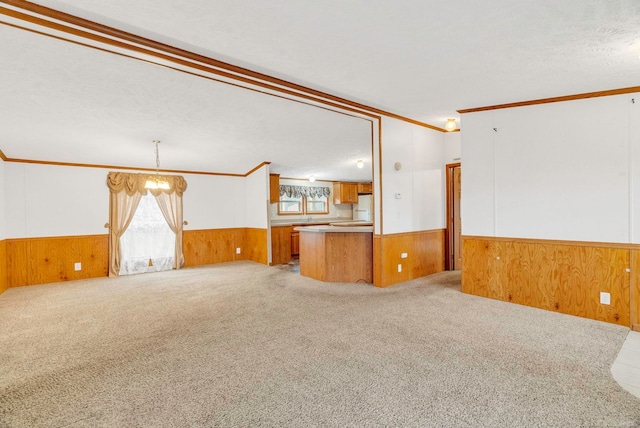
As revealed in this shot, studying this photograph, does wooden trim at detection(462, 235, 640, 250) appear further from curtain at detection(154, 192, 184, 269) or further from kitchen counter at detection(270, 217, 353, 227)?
curtain at detection(154, 192, 184, 269)

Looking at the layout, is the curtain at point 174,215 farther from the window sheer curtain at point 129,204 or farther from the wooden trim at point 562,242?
the wooden trim at point 562,242

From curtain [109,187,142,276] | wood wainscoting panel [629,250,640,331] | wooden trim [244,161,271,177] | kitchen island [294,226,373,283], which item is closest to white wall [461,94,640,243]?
wood wainscoting panel [629,250,640,331]

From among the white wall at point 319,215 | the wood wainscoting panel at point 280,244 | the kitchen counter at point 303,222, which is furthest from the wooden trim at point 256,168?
the wood wainscoting panel at point 280,244

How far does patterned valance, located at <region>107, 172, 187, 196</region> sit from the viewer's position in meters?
6.14

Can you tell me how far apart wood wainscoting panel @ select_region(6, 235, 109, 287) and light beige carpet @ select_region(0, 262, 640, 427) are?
122cm

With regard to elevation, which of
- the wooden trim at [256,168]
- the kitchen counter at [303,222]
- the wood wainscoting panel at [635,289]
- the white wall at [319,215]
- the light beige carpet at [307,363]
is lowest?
the light beige carpet at [307,363]

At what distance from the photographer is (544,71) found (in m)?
3.04

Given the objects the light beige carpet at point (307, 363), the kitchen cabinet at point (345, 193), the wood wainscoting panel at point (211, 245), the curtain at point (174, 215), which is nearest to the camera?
the light beige carpet at point (307, 363)

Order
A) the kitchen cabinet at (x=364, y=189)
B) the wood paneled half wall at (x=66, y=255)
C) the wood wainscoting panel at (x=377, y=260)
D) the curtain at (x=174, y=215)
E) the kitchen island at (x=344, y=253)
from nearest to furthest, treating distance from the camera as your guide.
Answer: the wood wainscoting panel at (x=377, y=260) < the kitchen island at (x=344, y=253) < the wood paneled half wall at (x=66, y=255) < the curtain at (x=174, y=215) < the kitchen cabinet at (x=364, y=189)

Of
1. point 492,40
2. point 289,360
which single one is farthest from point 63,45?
point 492,40

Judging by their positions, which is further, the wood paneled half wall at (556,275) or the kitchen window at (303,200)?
the kitchen window at (303,200)

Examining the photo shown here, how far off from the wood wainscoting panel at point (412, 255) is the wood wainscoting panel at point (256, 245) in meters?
3.11

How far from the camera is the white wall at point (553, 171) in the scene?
3363 mm

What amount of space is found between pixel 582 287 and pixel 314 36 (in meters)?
3.89
